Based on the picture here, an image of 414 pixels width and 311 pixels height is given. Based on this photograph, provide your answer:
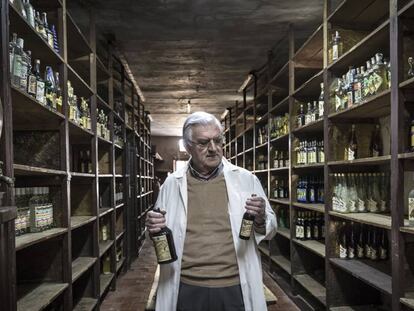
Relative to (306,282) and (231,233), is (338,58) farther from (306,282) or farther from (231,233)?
(306,282)

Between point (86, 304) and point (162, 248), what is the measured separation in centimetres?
212

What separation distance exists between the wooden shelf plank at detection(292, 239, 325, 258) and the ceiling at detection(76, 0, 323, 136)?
2.42m

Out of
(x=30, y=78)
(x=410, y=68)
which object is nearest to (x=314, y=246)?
(x=410, y=68)

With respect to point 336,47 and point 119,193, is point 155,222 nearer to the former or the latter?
point 336,47

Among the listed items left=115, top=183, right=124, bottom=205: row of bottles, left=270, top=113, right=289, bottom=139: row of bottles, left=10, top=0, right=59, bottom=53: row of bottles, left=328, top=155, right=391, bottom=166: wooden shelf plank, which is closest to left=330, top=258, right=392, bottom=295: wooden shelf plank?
left=328, top=155, right=391, bottom=166: wooden shelf plank

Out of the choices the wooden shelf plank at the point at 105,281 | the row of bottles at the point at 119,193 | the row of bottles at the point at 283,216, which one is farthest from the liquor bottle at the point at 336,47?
the row of bottles at the point at 119,193

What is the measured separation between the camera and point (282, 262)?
15.3 ft

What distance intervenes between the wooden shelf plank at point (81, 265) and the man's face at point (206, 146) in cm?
165

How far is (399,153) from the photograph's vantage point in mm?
1957

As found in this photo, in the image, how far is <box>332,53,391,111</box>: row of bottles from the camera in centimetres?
246

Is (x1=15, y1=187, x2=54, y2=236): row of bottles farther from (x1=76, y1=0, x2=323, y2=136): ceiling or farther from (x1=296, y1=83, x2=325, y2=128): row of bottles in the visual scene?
(x1=296, y1=83, x2=325, y2=128): row of bottles

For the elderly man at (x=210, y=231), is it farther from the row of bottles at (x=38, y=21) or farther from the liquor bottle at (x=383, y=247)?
the liquor bottle at (x=383, y=247)

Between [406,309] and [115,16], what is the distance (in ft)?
11.9

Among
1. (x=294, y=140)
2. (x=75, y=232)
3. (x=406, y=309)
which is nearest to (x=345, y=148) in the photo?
(x=294, y=140)
